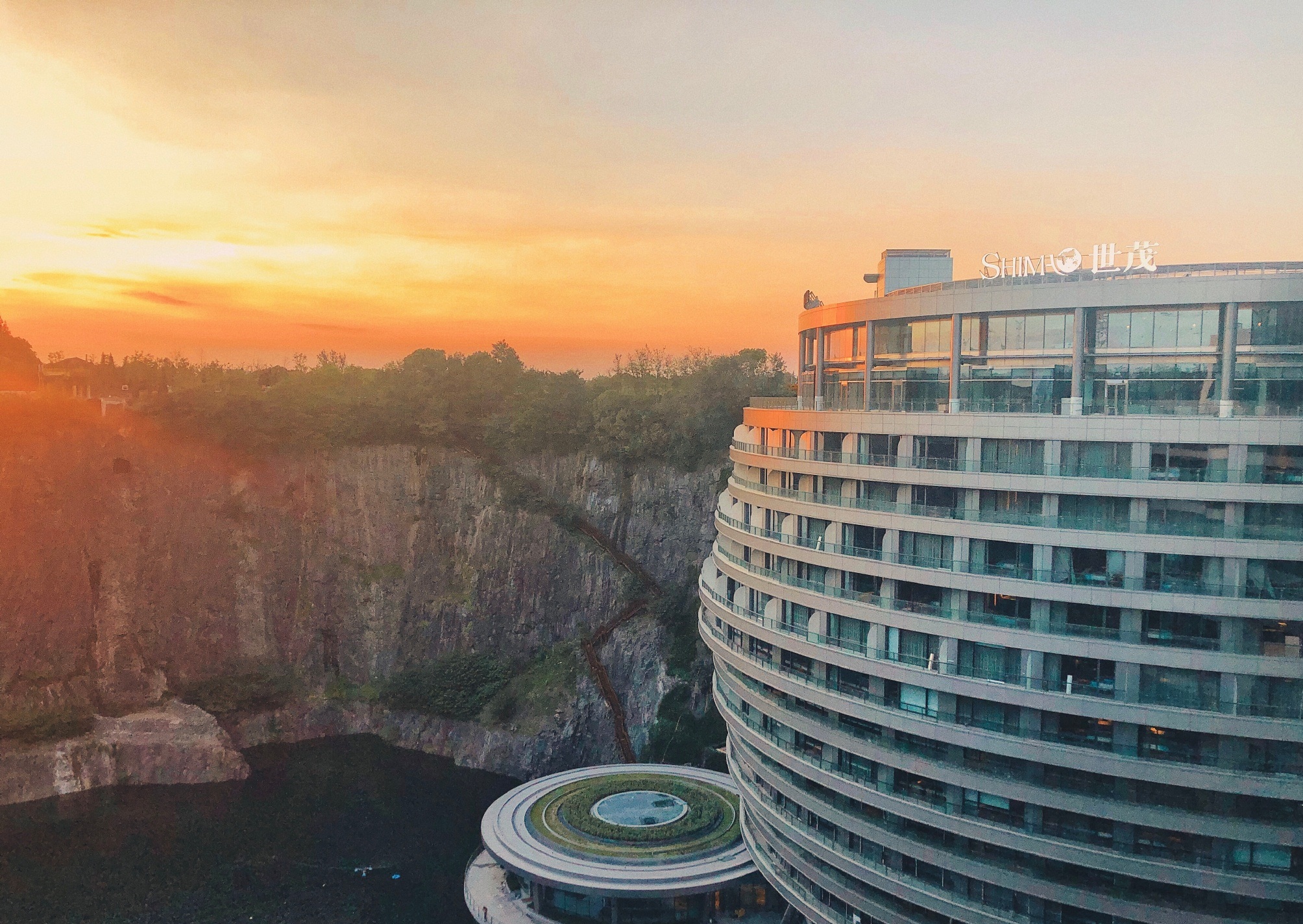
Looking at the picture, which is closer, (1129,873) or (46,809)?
(1129,873)

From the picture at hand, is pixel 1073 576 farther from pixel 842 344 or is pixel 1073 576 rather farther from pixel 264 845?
pixel 264 845

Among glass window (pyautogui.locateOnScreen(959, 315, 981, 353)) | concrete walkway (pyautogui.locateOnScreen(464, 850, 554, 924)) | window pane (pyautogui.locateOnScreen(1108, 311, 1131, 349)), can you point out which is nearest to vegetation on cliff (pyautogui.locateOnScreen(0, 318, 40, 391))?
concrete walkway (pyautogui.locateOnScreen(464, 850, 554, 924))

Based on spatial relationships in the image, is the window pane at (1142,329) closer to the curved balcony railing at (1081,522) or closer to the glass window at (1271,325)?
the glass window at (1271,325)

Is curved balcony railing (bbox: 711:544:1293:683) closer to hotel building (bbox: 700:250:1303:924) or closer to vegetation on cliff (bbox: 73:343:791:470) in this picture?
hotel building (bbox: 700:250:1303:924)

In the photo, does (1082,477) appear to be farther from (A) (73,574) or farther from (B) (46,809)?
(A) (73,574)

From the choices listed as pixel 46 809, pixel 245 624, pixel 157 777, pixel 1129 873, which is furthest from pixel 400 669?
pixel 1129 873

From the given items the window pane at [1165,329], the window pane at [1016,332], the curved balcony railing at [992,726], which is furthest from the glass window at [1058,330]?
the curved balcony railing at [992,726]

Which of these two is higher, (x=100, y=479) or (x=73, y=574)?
(x=100, y=479)
